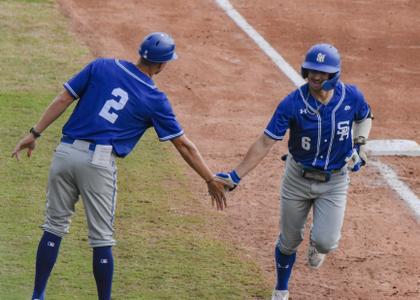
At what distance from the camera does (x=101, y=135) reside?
24.9 ft

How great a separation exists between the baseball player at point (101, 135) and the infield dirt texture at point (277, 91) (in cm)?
174

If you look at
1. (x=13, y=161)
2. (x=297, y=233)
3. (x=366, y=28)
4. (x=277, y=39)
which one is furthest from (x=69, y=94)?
(x=366, y=28)

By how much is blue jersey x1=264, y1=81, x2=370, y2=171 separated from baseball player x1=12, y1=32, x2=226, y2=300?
0.74m

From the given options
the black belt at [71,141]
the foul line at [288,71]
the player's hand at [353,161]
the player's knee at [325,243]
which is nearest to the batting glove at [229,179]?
the player's knee at [325,243]

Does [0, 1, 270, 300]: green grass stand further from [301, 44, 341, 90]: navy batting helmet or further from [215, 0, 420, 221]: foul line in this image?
[215, 0, 420, 221]: foul line

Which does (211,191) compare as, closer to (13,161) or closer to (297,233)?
(297,233)

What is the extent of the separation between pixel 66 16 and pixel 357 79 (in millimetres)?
4727

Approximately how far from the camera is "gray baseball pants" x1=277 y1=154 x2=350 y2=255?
26.5 ft

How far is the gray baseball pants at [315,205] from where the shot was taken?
318 inches

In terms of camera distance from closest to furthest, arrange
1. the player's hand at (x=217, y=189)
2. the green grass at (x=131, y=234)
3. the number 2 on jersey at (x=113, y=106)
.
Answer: the number 2 on jersey at (x=113, y=106)
the player's hand at (x=217, y=189)
the green grass at (x=131, y=234)

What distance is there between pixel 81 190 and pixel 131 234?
72.4 inches

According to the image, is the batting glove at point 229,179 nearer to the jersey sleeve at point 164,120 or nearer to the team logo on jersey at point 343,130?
the jersey sleeve at point 164,120

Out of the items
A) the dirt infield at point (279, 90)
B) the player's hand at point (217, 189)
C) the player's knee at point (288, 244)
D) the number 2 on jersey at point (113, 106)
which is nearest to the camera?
the number 2 on jersey at point (113, 106)

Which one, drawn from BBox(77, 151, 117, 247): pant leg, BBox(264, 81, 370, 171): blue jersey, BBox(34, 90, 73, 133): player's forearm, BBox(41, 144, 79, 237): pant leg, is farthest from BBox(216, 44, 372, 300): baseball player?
BBox(34, 90, 73, 133): player's forearm
